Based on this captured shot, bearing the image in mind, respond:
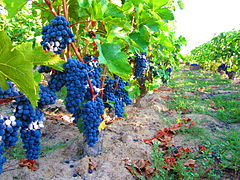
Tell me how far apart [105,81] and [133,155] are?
3.72ft

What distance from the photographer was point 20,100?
1.54 metres

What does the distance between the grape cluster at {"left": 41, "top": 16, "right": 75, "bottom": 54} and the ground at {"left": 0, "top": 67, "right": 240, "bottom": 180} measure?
59.7 inches

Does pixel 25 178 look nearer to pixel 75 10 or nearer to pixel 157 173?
pixel 157 173

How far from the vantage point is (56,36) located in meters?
1.54

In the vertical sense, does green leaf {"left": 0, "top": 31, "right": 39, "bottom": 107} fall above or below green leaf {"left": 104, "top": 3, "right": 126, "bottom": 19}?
below

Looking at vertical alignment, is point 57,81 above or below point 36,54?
below

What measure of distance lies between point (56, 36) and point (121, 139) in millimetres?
2254

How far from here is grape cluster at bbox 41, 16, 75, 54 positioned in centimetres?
153

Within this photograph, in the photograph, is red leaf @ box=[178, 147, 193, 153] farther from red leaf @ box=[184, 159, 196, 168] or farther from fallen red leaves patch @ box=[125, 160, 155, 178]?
fallen red leaves patch @ box=[125, 160, 155, 178]

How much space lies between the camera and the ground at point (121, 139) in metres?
2.48

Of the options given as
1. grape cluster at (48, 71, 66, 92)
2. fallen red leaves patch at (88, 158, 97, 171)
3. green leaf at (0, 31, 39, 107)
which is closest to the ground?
fallen red leaves patch at (88, 158, 97, 171)

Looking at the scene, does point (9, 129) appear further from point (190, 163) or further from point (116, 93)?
point (190, 163)

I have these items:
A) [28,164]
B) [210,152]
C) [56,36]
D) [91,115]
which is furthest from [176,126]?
[56,36]

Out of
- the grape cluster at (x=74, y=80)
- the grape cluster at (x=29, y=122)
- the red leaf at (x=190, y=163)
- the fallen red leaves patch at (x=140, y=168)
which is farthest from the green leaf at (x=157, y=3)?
the red leaf at (x=190, y=163)
